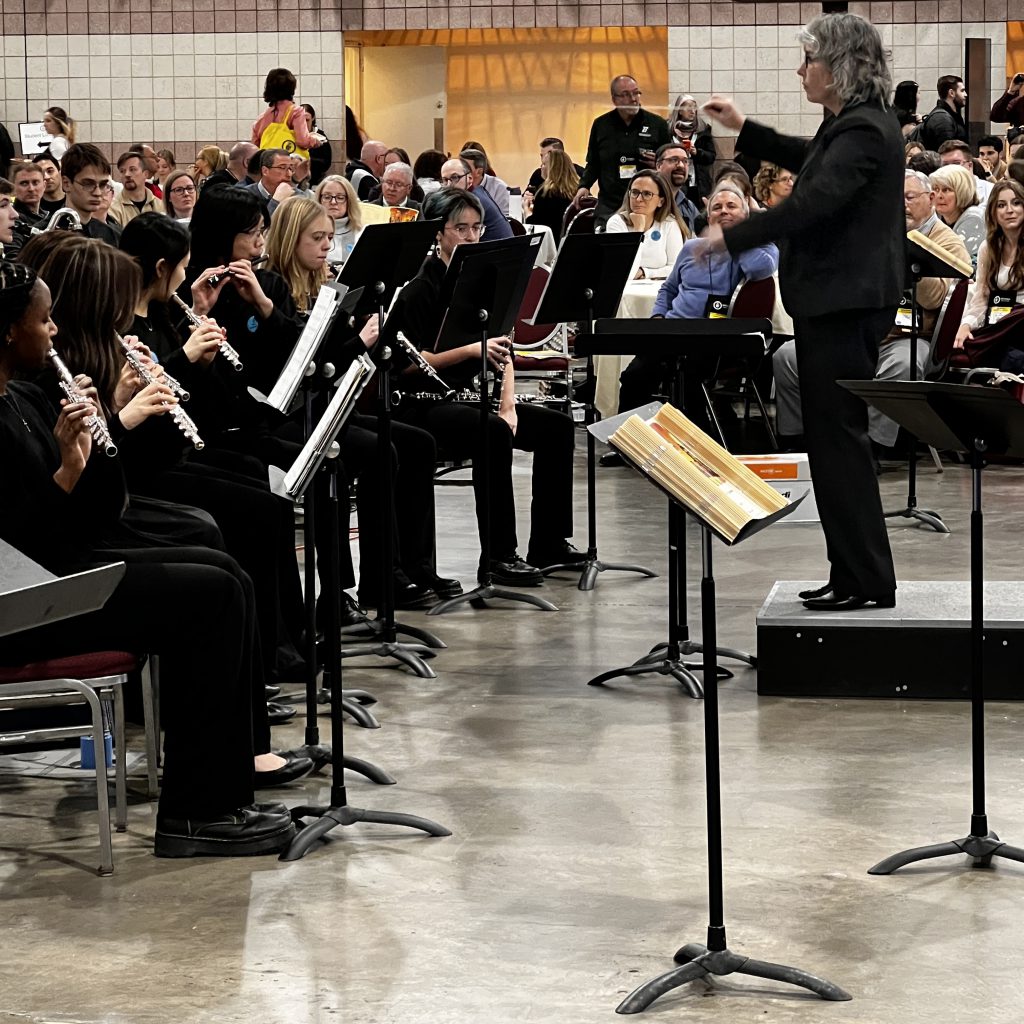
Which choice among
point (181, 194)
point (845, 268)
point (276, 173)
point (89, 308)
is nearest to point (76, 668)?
point (89, 308)

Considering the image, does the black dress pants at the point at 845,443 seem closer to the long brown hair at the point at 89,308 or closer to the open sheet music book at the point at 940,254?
the long brown hair at the point at 89,308

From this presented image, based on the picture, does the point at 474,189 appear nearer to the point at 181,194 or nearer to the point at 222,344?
the point at 181,194

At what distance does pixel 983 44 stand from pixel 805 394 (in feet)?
38.5

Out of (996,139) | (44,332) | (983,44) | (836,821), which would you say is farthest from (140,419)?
(983,44)

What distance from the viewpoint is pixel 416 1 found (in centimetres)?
1611

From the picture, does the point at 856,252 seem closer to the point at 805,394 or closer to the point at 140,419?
the point at 805,394

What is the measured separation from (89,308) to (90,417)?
61 cm

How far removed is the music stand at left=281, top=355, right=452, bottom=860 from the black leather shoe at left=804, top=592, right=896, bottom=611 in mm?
1584

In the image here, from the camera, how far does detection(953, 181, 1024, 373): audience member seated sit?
8.09 meters

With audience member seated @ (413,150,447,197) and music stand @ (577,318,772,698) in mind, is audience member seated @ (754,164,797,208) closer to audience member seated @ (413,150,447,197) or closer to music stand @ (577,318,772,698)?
audience member seated @ (413,150,447,197)

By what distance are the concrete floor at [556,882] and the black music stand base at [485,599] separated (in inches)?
32.4

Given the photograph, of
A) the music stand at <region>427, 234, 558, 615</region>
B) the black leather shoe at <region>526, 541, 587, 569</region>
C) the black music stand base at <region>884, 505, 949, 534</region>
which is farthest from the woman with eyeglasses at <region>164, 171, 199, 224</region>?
the music stand at <region>427, 234, 558, 615</region>

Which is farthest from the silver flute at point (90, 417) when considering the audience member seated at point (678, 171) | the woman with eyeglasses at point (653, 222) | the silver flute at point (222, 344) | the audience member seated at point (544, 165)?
the audience member seated at point (544, 165)

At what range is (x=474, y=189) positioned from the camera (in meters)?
12.1
